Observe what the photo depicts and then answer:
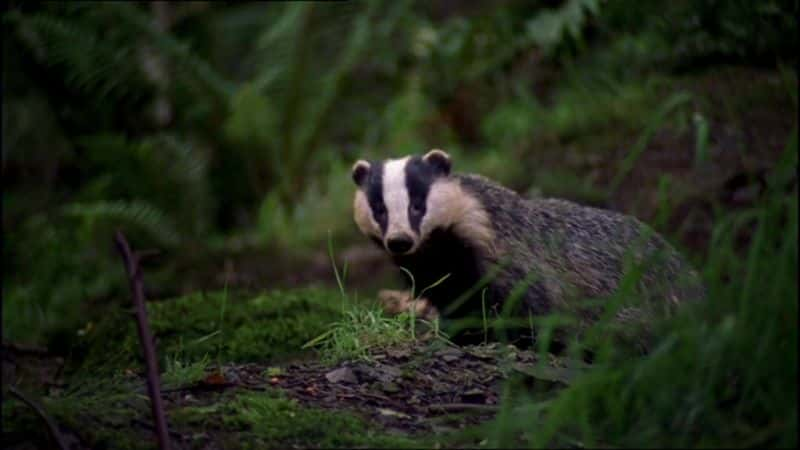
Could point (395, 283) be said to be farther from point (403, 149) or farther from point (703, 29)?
point (703, 29)

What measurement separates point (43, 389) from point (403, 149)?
452 centimetres

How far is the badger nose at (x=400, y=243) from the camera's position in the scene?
4.18m

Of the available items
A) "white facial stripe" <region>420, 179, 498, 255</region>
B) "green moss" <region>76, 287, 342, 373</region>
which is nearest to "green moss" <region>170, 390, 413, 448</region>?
"green moss" <region>76, 287, 342, 373</region>

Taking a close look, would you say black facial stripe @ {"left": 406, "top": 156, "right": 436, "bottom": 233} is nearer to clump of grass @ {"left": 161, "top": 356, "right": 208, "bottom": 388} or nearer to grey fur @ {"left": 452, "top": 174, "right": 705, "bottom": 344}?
grey fur @ {"left": 452, "top": 174, "right": 705, "bottom": 344}

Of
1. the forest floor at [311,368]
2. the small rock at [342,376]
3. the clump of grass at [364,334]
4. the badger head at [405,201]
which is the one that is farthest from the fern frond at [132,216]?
the small rock at [342,376]

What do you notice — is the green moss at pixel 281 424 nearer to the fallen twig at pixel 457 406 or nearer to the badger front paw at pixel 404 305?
the fallen twig at pixel 457 406

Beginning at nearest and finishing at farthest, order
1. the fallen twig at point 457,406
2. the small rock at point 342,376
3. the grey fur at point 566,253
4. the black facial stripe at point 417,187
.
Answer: the fallen twig at point 457,406
the small rock at point 342,376
the grey fur at point 566,253
the black facial stripe at point 417,187

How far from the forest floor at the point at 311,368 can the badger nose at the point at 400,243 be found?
20.8 inches

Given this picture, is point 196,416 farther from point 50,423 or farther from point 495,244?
point 495,244

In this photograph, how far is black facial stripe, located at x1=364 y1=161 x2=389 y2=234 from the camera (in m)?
4.37

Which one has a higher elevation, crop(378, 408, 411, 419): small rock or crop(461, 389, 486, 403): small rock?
crop(461, 389, 486, 403): small rock

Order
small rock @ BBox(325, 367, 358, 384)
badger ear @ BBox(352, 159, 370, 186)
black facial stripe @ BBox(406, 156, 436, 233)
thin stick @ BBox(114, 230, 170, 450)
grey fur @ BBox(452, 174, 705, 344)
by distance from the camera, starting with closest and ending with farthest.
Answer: thin stick @ BBox(114, 230, 170, 450) → small rock @ BBox(325, 367, 358, 384) → grey fur @ BBox(452, 174, 705, 344) → black facial stripe @ BBox(406, 156, 436, 233) → badger ear @ BBox(352, 159, 370, 186)

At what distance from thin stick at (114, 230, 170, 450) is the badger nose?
1702mm

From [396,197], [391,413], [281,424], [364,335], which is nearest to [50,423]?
[281,424]
